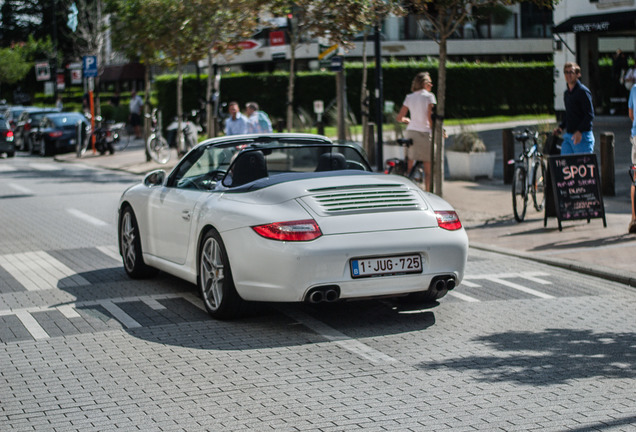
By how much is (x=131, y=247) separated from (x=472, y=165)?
10.8 metres

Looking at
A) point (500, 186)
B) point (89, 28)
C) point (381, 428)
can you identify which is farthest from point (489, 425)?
point (89, 28)

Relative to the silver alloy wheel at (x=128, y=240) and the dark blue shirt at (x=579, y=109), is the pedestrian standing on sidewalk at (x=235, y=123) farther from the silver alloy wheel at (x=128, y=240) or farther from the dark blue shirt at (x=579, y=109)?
the silver alloy wheel at (x=128, y=240)

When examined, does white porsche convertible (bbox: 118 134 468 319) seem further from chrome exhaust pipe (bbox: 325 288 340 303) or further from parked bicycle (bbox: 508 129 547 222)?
parked bicycle (bbox: 508 129 547 222)

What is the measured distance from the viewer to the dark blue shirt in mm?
12797

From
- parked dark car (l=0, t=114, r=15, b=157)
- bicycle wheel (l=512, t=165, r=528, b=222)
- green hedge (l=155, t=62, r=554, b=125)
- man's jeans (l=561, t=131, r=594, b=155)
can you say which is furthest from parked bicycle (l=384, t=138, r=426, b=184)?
green hedge (l=155, t=62, r=554, b=125)

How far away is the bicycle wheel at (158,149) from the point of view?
29.2 metres

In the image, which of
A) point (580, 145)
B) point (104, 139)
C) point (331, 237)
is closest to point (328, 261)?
point (331, 237)

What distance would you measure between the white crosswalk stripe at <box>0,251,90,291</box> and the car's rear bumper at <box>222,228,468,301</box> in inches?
114

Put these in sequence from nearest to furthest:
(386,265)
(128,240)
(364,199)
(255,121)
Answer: (386,265) → (364,199) → (128,240) → (255,121)

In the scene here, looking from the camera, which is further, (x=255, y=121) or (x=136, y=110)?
(x=136, y=110)

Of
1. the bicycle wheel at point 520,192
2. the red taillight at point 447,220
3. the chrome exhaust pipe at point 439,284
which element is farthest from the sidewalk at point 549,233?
the chrome exhaust pipe at point 439,284

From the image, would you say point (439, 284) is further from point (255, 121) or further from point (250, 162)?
point (255, 121)

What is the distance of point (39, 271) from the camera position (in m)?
10.5

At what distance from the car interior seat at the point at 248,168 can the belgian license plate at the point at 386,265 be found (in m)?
1.33
